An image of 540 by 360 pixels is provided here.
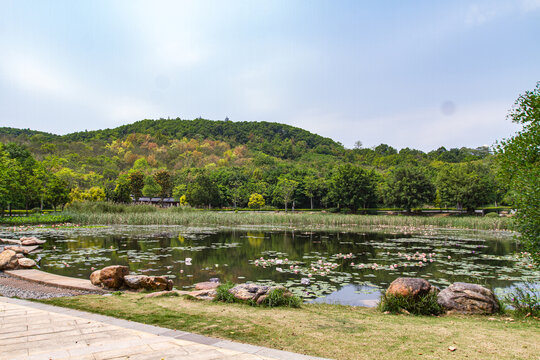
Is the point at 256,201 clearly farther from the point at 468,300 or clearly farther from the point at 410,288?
the point at 468,300

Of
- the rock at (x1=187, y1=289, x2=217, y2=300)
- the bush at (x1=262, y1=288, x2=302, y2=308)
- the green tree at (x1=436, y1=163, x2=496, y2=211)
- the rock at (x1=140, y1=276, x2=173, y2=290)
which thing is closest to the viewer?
the bush at (x1=262, y1=288, x2=302, y2=308)

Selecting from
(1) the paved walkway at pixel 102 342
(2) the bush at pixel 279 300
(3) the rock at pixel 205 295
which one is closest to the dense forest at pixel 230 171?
(2) the bush at pixel 279 300

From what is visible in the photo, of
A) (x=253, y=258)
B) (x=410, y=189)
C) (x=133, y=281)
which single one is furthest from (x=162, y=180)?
(x=133, y=281)

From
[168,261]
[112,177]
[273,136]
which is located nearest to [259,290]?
[168,261]

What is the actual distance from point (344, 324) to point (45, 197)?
154 ft

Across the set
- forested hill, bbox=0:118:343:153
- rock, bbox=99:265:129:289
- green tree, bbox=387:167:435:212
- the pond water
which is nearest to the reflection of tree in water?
the pond water

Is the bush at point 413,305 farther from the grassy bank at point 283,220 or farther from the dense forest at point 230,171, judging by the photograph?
the grassy bank at point 283,220

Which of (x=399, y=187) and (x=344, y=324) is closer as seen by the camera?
(x=344, y=324)

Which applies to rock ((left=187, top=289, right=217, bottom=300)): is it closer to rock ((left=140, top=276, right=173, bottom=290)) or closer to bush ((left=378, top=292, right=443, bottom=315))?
rock ((left=140, top=276, right=173, bottom=290))

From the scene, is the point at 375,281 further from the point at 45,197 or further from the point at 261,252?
the point at 45,197

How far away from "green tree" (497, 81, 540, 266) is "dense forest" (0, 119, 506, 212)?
18.4 inches

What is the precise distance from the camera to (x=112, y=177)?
8288cm

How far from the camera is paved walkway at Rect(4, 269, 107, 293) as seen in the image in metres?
8.27

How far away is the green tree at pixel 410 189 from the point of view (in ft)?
164
